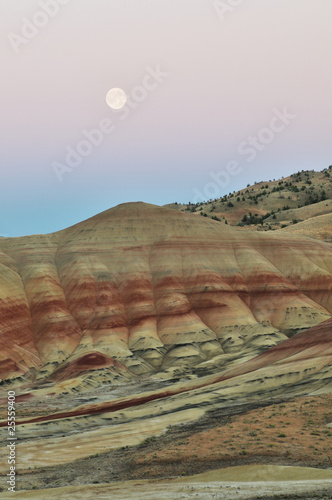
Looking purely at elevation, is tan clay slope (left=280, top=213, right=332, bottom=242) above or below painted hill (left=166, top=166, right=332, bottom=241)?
below

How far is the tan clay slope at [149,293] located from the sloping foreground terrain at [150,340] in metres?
0.24

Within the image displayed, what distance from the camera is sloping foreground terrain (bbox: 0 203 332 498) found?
29578 mm

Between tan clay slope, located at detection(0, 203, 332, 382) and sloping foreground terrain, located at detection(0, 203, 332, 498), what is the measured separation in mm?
235

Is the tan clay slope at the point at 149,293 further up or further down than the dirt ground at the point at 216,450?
further up

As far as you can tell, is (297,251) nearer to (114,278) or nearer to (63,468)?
(114,278)

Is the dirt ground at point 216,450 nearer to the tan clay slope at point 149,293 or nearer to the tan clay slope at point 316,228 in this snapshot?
the tan clay slope at point 149,293

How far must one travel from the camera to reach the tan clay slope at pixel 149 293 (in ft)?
227

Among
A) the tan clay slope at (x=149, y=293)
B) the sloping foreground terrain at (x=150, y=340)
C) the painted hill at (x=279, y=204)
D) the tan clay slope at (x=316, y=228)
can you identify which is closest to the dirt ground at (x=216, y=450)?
the sloping foreground terrain at (x=150, y=340)

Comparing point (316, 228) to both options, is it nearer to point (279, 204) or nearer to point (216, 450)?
point (279, 204)

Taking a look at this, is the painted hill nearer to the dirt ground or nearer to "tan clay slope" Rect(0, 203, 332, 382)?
"tan clay slope" Rect(0, 203, 332, 382)

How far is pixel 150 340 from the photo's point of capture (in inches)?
2825

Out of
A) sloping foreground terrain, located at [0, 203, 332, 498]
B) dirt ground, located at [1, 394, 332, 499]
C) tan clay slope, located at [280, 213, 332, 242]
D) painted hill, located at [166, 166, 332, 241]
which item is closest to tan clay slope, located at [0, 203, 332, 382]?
sloping foreground terrain, located at [0, 203, 332, 498]

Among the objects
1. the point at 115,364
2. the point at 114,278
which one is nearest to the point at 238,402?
the point at 115,364

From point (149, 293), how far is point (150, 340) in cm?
1095
